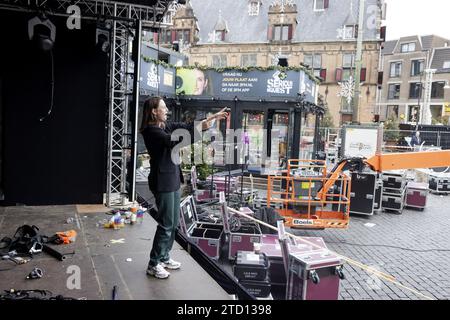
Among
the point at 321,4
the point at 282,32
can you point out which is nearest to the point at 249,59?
the point at 282,32

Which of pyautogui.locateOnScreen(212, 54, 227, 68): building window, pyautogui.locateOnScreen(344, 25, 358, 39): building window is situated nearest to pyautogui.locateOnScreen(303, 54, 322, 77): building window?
pyautogui.locateOnScreen(344, 25, 358, 39): building window

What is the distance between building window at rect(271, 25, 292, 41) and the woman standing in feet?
112

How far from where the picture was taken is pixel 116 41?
7914mm

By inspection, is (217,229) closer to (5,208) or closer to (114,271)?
(114,271)

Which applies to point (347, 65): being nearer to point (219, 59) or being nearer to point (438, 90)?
point (219, 59)

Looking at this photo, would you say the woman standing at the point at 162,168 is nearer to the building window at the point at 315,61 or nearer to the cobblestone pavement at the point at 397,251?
the cobblestone pavement at the point at 397,251

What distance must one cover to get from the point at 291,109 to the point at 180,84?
481 cm

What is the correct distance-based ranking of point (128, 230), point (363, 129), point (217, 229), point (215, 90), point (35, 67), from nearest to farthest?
point (128, 230) < point (217, 229) < point (35, 67) < point (363, 129) < point (215, 90)

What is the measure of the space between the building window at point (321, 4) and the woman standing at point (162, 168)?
35.6 metres

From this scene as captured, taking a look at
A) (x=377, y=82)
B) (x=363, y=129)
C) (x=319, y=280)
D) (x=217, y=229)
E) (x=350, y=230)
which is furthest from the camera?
(x=377, y=82)

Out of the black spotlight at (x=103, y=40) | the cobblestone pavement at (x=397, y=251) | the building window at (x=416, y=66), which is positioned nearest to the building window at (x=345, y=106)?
the building window at (x=416, y=66)

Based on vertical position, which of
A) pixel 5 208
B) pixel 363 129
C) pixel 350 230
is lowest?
pixel 350 230

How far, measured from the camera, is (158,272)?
436 centimetres
